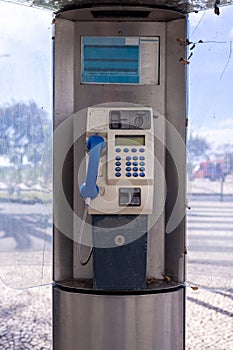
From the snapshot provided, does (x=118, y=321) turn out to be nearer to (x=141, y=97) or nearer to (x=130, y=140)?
(x=130, y=140)

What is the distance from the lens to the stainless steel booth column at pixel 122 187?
6.48 ft

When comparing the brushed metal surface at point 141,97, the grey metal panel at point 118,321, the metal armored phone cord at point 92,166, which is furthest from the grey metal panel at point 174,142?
the metal armored phone cord at point 92,166

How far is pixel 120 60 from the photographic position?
2117 millimetres

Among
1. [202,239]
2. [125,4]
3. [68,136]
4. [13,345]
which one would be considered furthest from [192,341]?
[125,4]

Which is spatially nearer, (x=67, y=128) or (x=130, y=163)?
(x=130, y=163)

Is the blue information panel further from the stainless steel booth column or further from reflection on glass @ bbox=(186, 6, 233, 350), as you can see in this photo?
reflection on glass @ bbox=(186, 6, 233, 350)

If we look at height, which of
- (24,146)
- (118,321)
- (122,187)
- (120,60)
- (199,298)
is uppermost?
(120,60)

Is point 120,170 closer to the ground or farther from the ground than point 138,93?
closer to the ground

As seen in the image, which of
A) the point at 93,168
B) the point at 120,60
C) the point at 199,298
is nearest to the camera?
the point at 93,168

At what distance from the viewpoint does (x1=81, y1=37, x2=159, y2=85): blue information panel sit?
83.2 inches

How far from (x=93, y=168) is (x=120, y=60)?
417 millimetres

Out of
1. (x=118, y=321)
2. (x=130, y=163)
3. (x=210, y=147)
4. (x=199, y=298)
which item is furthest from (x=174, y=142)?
(x=199, y=298)

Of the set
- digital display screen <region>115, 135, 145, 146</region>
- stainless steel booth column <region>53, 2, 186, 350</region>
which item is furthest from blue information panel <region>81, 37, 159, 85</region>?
digital display screen <region>115, 135, 145, 146</region>

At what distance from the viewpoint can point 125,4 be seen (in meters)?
2.06
